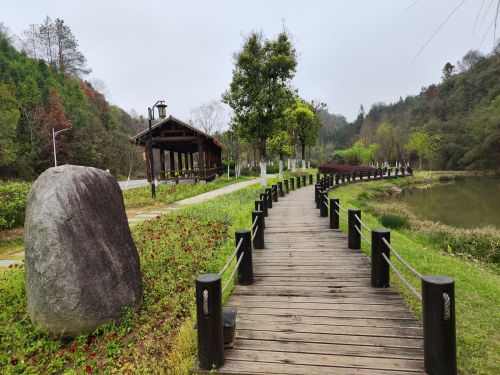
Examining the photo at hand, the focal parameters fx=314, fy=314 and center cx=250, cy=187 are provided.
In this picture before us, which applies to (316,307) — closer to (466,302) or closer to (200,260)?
(466,302)

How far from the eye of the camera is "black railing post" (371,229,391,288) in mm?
4965

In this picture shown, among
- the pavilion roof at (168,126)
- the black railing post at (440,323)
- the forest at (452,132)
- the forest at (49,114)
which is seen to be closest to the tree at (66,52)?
the forest at (49,114)

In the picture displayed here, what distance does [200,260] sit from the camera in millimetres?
6742

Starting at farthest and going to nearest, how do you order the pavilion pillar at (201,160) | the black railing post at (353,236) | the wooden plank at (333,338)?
1. the pavilion pillar at (201,160)
2. the black railing post at (353,236)
3. the wooden plank at (333,338)

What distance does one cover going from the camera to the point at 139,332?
4.29 m

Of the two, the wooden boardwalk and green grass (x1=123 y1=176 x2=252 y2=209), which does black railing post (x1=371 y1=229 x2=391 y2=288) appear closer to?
the wooden boardwalk

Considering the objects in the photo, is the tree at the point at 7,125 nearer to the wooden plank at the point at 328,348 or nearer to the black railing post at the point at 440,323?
the wooden plank at the point at 328,348

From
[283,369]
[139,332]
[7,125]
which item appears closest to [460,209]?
[283,369]

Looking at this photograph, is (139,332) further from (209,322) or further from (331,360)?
(331,360)

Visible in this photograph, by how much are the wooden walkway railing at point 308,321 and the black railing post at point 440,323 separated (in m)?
0.02

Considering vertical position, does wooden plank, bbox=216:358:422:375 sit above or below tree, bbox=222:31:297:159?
below

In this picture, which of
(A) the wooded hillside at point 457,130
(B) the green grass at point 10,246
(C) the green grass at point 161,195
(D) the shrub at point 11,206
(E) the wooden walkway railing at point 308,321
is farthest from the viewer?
(A) the wooded hillside at point 457,130

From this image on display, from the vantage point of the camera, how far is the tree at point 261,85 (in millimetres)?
20203

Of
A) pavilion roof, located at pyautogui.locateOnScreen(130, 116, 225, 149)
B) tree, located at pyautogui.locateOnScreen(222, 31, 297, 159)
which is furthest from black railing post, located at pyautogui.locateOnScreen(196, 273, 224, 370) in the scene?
pavilion roof, located at pyautogui.locateOnScreen(130, 116, 225, 149)
